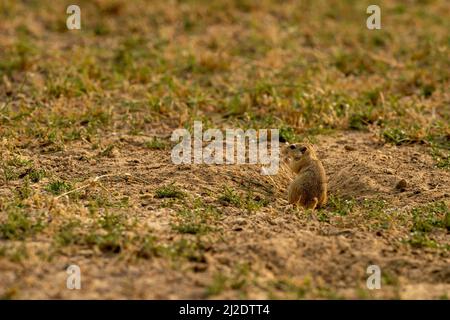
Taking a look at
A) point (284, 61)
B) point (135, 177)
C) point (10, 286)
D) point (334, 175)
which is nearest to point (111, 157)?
point (135, 177)

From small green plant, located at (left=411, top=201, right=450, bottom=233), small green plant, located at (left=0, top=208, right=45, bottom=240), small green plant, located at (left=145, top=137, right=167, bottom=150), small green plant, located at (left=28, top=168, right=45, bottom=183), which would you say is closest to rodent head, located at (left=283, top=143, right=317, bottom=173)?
small green plant, located at (left=411, top=201, right=450, bottom=233)

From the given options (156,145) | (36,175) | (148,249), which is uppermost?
(156,145)

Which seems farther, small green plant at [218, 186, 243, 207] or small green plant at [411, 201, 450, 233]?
small green plant at [218, 186, 243, 207]

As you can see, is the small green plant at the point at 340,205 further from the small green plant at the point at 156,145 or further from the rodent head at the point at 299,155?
the small green plant at the point at 156,145

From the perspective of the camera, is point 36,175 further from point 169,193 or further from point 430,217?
point 430,217

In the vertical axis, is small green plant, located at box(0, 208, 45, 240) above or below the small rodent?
below

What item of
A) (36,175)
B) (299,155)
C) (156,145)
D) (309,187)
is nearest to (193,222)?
(309,187)

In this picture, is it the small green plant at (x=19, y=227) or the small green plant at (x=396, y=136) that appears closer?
the small green plant at (x=19, y=227)

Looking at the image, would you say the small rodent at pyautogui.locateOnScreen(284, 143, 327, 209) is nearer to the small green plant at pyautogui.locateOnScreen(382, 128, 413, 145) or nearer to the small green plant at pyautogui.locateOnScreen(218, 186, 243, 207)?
the small green plant at pyautogui.locateOnScreen(218, 186, 243, 207)

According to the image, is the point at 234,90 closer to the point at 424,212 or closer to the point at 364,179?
the point at 364,179

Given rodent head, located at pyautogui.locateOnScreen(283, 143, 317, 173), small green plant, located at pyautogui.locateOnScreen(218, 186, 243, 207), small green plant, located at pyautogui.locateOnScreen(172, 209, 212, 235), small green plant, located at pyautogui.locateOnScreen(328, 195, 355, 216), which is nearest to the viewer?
small green plant, located at pyautogui.locateOnScreen(172, 209, 212, 235)

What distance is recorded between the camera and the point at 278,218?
5.90m

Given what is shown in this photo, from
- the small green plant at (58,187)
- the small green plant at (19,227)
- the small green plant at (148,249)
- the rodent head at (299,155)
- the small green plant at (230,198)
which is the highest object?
the rodent head at (299,155)

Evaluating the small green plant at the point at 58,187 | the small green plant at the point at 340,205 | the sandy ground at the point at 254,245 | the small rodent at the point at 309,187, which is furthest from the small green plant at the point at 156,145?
the small green plant at the point at 340,205
